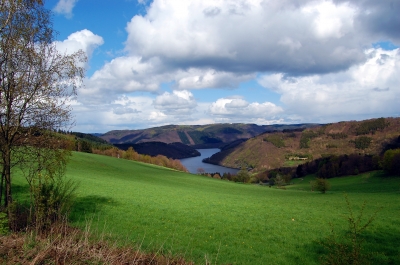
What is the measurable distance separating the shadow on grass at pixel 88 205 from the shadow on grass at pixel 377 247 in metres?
12.6

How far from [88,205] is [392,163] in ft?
252

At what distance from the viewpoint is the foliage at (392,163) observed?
67.9 m

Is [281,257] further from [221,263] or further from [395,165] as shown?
[395,165]

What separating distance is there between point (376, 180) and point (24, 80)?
79.9 m

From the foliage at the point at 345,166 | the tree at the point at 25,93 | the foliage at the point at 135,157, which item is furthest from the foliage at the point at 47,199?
the foliage at the point at 135,157

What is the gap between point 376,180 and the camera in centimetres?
6919

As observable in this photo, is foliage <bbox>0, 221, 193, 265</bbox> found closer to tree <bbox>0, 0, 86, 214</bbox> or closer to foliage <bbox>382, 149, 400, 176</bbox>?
tree <bbox>0, 0, 86, 214</bbox>

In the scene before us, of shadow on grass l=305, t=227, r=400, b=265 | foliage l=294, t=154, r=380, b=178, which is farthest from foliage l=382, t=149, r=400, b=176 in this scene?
shadow on grass l=305, t=227, r=400, b=265

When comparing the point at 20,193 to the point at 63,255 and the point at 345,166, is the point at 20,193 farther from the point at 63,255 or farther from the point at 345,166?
the point at 345,166

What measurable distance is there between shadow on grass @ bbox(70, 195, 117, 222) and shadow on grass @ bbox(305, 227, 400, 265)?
12.6m

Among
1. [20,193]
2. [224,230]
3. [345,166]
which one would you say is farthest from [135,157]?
[224,230]

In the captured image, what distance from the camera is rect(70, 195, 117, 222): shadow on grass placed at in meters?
16.5

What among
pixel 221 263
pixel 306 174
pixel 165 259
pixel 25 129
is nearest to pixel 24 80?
pixel 25 129

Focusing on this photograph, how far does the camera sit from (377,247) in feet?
43.1
